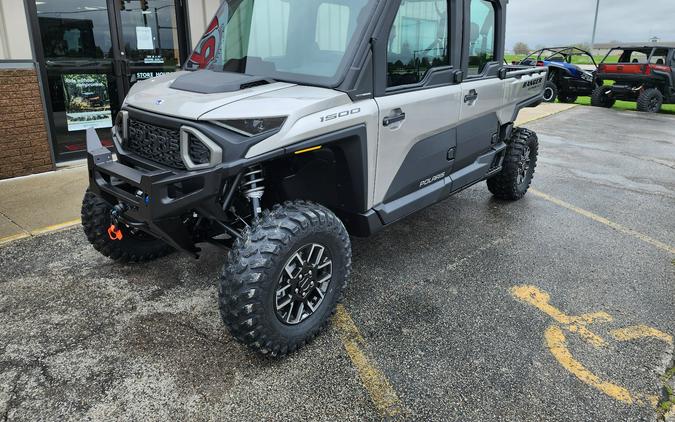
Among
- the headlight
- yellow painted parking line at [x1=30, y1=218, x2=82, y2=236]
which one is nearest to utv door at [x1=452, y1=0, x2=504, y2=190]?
the headlight

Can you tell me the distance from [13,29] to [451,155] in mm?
5419

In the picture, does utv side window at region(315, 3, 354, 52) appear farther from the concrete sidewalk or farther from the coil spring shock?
the concrete sidewalk

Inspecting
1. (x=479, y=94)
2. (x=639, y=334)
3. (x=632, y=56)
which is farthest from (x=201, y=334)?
(x=632, y=56)

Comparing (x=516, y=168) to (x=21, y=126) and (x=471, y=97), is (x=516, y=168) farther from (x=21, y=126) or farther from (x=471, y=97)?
(x=21, y=126)

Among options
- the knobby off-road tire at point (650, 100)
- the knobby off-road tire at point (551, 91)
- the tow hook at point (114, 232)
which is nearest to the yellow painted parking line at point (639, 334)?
the tow hook at point (114, 232)

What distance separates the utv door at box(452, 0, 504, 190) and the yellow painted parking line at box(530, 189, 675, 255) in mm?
1468

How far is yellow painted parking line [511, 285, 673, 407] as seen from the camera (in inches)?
103

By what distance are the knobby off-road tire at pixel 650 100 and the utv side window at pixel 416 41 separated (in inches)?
540

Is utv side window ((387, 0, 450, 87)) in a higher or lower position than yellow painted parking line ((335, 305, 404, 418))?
higher

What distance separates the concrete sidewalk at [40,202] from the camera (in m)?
4.60

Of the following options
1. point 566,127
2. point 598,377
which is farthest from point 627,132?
point 598,377

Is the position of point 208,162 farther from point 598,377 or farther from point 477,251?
point 477,251

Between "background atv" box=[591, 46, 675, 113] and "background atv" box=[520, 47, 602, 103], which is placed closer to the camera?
"background atv" box=[591, 46, 675, 113]

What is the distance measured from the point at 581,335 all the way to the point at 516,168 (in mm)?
2607
